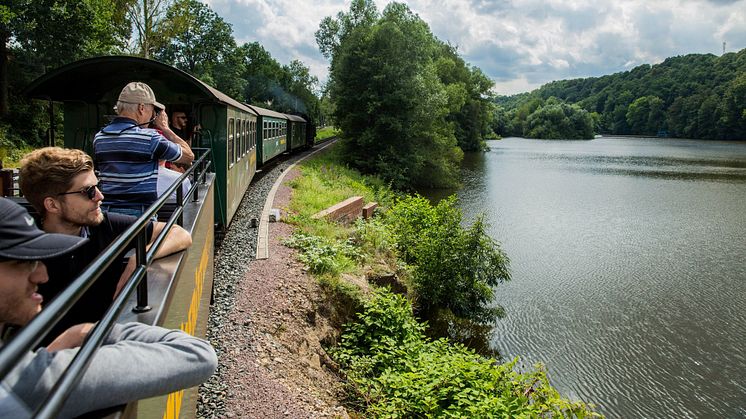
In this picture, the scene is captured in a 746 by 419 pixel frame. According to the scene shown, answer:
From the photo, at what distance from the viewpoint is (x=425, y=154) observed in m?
30.5

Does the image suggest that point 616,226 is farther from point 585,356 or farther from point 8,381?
point 8,381

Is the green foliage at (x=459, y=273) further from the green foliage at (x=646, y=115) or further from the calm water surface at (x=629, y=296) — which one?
the green foliage at (x=646, y=115)

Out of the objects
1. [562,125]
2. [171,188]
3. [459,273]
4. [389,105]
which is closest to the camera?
[171,188]

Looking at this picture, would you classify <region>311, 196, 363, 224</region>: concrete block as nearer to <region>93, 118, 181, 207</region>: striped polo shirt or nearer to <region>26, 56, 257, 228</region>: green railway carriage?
<region>26, 56, 257, 228</region>: green railway carriage

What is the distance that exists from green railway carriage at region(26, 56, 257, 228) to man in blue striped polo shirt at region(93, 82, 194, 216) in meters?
3.08

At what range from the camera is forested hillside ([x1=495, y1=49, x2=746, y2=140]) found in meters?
93.6

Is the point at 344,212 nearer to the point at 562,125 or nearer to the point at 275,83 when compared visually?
the point at 275,83

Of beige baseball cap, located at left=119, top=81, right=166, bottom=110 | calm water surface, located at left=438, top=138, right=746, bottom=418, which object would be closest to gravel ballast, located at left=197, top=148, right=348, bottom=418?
beige baseball cap, located at left=119, top=81, right=166, bottom=110

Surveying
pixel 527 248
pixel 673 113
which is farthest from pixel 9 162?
pixel 673 113

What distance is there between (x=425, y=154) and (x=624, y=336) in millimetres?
20062

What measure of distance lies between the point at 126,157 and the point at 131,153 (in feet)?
0.17

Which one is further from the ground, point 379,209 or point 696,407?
point 379,209

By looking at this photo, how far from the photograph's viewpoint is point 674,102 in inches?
4311

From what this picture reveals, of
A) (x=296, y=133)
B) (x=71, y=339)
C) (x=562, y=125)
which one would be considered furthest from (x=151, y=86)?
(x=562, y=125)
